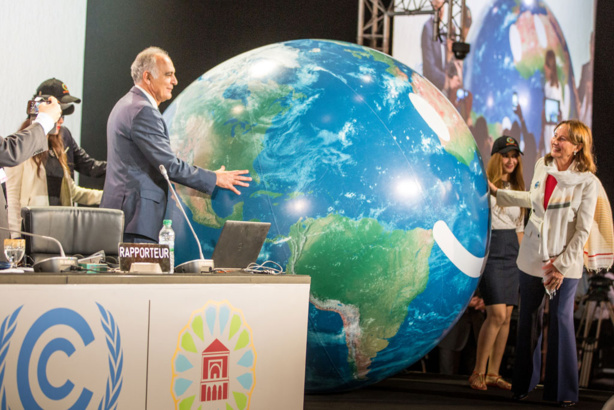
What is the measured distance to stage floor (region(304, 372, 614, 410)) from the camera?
3.45 m

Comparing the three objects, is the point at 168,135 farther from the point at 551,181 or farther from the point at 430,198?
the point at 551,181

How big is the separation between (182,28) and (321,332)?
3.91 meters

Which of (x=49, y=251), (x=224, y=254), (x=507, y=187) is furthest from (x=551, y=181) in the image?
(x=49, y=251)

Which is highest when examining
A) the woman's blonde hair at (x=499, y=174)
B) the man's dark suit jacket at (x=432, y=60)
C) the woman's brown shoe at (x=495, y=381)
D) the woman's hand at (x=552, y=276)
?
the man's dark suit jacket at (x=432, y=60)

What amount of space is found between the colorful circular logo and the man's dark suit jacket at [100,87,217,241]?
0.98m

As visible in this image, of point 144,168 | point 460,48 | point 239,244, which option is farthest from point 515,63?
point 239,244

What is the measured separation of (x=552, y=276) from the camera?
3838mm

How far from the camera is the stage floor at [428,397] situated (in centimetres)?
345

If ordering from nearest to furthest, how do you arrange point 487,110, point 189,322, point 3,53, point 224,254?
point 189,322, point 224,254, point 3,53, point 487,110

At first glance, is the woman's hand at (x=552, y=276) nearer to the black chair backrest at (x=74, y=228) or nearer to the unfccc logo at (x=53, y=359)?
the black chair backrest at (x=74, y=228)

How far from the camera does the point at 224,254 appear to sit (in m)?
2.79

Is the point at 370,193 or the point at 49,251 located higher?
the point at 370,193

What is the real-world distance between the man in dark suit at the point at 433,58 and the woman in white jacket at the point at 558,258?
276cm

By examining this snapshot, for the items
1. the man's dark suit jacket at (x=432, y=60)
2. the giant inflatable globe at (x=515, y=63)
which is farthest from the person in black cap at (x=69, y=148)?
the giant inflatable globe at (x=515, y=63)
